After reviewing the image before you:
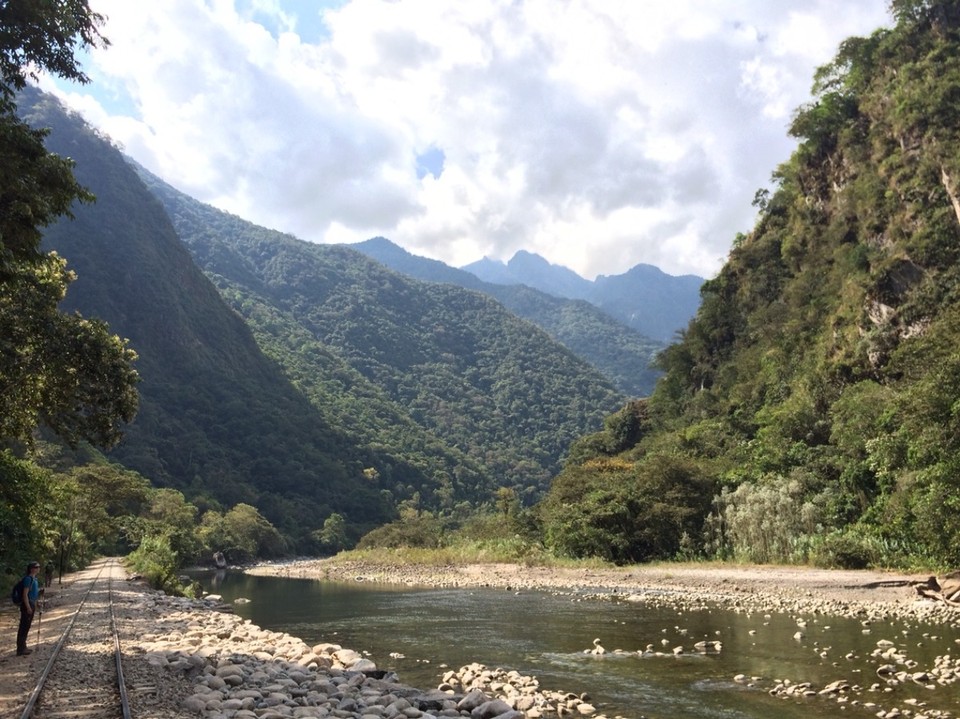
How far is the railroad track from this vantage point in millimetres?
9219

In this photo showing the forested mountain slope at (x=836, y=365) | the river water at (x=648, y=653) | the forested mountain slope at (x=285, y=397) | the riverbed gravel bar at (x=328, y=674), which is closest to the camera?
the riverbed gravel bar at (x=328, y=674)

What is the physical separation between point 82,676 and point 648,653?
1193 centimetres

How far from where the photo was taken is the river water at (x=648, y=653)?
470 inches

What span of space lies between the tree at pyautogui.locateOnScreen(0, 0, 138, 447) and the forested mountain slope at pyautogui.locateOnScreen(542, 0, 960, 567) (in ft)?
77.5

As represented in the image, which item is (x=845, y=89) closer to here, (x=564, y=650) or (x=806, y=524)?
(x=806, y=524)

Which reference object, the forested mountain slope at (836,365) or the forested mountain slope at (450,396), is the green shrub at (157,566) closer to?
the forested mountain slope at (836,365)

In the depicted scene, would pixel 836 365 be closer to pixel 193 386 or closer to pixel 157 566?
pixel 157 566

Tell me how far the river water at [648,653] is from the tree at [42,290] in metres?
9.00

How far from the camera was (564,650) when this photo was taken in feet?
59.0

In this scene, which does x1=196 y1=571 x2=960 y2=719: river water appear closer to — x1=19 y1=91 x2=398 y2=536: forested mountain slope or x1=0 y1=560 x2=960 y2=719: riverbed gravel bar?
x1=0 y1=560 x2=960 y2=719: riverbed gravel bar

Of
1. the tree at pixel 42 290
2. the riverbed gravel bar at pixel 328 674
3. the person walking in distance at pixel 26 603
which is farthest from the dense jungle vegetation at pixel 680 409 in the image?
the riverbed gravel bar at pixel 328 674

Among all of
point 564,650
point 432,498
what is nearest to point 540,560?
point 564,650

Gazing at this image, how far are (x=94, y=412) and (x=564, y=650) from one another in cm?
1262

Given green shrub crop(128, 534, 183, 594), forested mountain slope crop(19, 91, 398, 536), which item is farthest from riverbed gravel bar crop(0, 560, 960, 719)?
forested mountain slope crop(19, 91, 398, 536)
